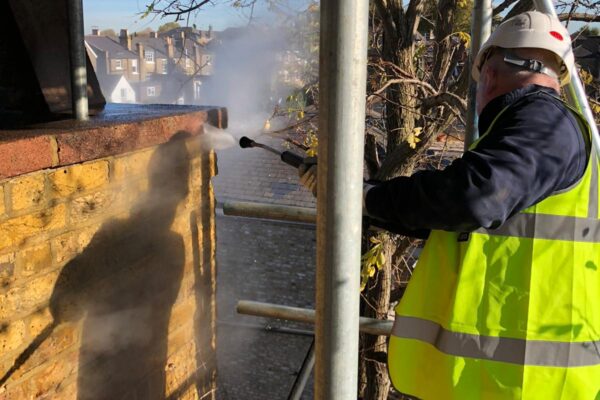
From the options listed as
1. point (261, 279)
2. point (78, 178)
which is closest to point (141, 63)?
point (261, 279)

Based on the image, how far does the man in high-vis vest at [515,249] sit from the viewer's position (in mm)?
1717

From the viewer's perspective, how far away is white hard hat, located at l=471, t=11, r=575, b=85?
6.33 feet

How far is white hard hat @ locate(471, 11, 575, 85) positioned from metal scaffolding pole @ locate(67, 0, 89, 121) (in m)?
1.63

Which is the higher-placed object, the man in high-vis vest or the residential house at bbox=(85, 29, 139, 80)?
the residential house at bbox=(85, 29, 139, 80)

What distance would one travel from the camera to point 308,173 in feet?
6.80

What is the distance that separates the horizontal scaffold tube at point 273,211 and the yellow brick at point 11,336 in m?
1.35

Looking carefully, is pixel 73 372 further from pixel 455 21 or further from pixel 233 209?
pixel 455 21

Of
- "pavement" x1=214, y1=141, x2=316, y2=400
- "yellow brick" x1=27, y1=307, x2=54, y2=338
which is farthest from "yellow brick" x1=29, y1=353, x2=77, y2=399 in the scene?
"pavement" x1=214, y1=141, x2=316, y2=400

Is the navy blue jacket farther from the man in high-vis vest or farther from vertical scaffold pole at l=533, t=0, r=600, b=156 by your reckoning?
vertical scaffold pole at l=533, t=0, r=600, b=156

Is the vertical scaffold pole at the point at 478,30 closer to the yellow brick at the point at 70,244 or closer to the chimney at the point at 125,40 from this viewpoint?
the yellow brick at the point at 70,244

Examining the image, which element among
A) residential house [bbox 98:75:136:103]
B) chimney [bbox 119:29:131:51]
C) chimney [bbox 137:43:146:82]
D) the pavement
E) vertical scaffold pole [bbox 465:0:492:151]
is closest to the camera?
vertical scaffold pole [bbox 465:0:492:151]

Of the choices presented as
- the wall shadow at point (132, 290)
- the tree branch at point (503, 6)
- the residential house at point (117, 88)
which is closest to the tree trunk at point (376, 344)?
the tree branch at point (503, 6)

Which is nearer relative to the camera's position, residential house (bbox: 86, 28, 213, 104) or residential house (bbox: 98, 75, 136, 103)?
residential house (bbox: 98, 75, 136, 103)

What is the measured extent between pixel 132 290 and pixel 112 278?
0.51 ft
